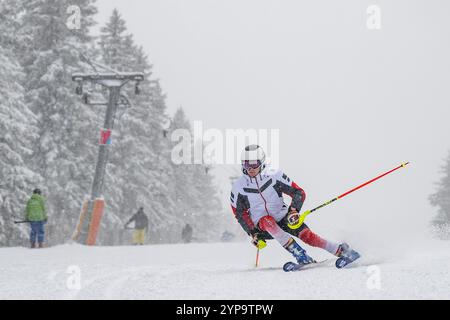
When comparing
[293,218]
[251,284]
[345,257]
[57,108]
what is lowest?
[251,284]

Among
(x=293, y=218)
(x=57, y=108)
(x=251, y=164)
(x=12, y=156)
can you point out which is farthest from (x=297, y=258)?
(x=57, y=108)

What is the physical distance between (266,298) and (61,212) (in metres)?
21.7

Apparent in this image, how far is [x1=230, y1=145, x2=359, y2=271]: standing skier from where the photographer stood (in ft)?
22.9

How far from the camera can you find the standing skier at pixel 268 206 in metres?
6.99

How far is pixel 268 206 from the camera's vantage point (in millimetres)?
7211

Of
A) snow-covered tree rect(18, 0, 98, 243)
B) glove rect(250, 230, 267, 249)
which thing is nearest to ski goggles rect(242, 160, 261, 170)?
glove rect(250, 230, 267, 249)

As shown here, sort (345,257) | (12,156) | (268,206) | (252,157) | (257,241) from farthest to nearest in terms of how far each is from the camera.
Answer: (12,156)
(257,241)
(268,206)
(252,157)
(345,257)

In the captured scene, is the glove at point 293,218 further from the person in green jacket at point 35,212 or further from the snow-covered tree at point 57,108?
the snow-covered tree at point 57,108

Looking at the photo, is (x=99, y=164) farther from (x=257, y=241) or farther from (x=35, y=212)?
(x=257, y=241)

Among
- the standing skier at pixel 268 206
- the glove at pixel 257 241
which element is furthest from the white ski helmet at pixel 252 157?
the glove at pixel 257 241

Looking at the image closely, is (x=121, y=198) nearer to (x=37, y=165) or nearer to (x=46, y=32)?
(x=37, y=165)

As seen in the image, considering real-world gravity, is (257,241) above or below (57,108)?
below

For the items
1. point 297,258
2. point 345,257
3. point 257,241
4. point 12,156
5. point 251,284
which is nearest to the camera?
point 251,284

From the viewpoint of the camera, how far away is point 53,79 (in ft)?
79.5
